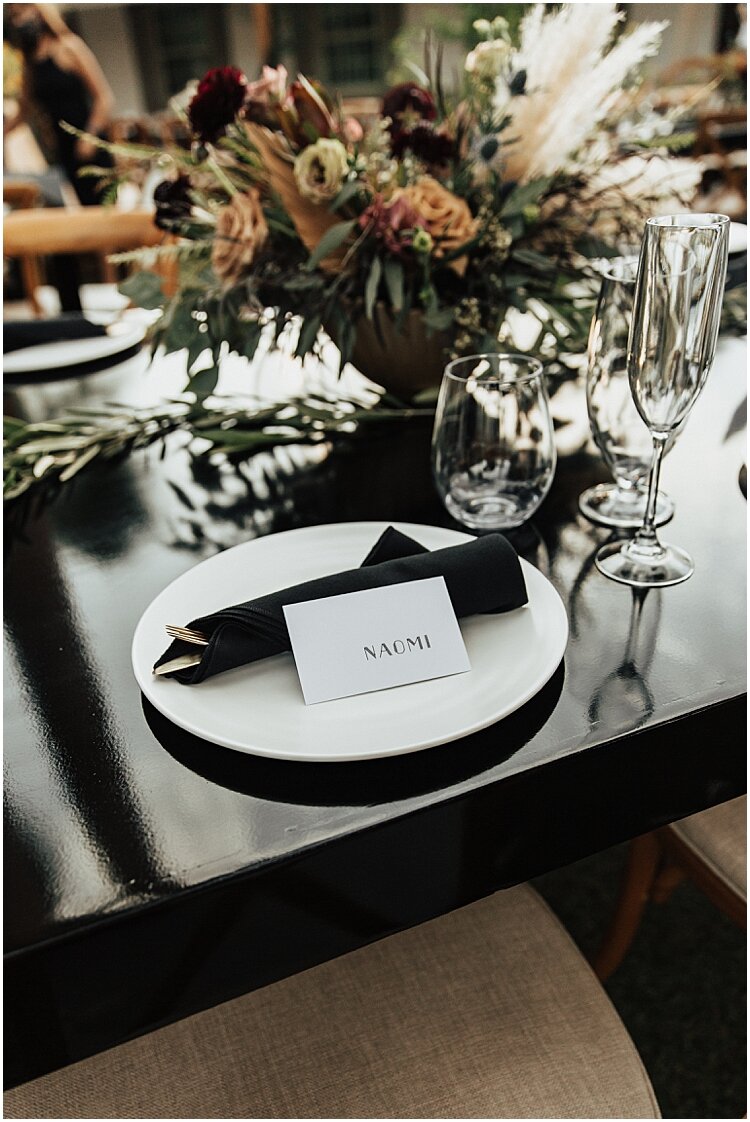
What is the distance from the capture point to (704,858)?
96cm

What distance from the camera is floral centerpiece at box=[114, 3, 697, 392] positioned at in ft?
3.20

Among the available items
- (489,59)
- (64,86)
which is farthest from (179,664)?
(64,86)

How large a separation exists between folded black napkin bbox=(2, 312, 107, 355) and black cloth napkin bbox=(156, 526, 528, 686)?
0.95 m

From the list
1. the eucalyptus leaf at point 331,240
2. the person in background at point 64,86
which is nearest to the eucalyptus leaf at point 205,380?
the eucalyptus leaf at point 331,240

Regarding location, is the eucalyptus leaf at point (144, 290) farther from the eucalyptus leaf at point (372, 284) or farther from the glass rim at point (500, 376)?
the glass rim at point (500, 376)

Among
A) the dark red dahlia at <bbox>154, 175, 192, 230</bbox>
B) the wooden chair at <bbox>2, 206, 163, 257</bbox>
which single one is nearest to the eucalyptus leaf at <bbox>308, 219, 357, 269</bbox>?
the dark red dahlia at <bbox>154, 175, 192, 230</bbox>

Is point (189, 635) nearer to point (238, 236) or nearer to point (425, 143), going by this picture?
point (238, 236)

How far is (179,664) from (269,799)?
13 cm

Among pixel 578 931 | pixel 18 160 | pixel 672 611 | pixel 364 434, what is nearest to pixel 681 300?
pixel 672 611

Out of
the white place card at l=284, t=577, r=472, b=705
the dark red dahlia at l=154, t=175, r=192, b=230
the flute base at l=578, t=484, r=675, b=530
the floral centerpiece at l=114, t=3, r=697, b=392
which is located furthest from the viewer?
the dark red dahlia at l=154, t=175, r=192, b=230

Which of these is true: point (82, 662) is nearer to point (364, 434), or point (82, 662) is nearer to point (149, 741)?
point (149, 741)

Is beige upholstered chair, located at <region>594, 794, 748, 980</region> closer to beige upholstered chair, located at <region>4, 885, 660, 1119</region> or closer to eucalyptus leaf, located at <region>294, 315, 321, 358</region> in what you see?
beige upholstered chair, located at <region>4, 885, 660, 1119</region>

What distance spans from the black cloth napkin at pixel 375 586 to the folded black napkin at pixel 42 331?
95 centimetres

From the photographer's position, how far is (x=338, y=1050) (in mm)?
711
